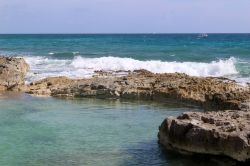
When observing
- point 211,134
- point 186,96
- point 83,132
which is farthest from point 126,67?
point 211,134

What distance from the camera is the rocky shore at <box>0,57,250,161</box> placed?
12961 mm

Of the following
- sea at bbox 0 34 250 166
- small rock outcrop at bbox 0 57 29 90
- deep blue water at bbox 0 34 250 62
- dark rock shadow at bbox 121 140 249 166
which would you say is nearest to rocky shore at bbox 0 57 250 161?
small rock outcrop at bbox 0 57 29 90

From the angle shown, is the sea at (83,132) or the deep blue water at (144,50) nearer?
the sea at (83,132)

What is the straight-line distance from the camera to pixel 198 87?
2478 centimetres

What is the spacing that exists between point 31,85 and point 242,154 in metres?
18.7

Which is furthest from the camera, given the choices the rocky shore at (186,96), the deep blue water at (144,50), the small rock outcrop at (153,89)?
the deep blue water at (144,50)

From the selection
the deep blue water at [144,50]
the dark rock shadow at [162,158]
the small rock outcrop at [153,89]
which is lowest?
the dark rock shadow at [162,158]

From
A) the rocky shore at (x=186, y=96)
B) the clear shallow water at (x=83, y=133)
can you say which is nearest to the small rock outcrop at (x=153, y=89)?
the rocky shore at (x=186, y=96)

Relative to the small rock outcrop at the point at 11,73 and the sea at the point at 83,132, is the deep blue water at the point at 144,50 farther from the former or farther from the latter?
the sea at the point at 83,132

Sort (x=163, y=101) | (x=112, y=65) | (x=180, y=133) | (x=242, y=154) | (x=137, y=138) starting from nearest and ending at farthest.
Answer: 1. (x=242, y=154)
2. (x=180, y=133)
3. (x=137, y=138)
4. (x=163, y=101)
5. (x=112, y=65)

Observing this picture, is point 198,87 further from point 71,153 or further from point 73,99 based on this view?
point 71,153

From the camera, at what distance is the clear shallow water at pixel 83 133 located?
46.9ft

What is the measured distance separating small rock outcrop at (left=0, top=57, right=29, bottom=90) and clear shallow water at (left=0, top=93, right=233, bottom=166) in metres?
3.88

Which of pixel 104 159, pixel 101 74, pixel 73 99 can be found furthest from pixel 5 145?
pixel 101 74
